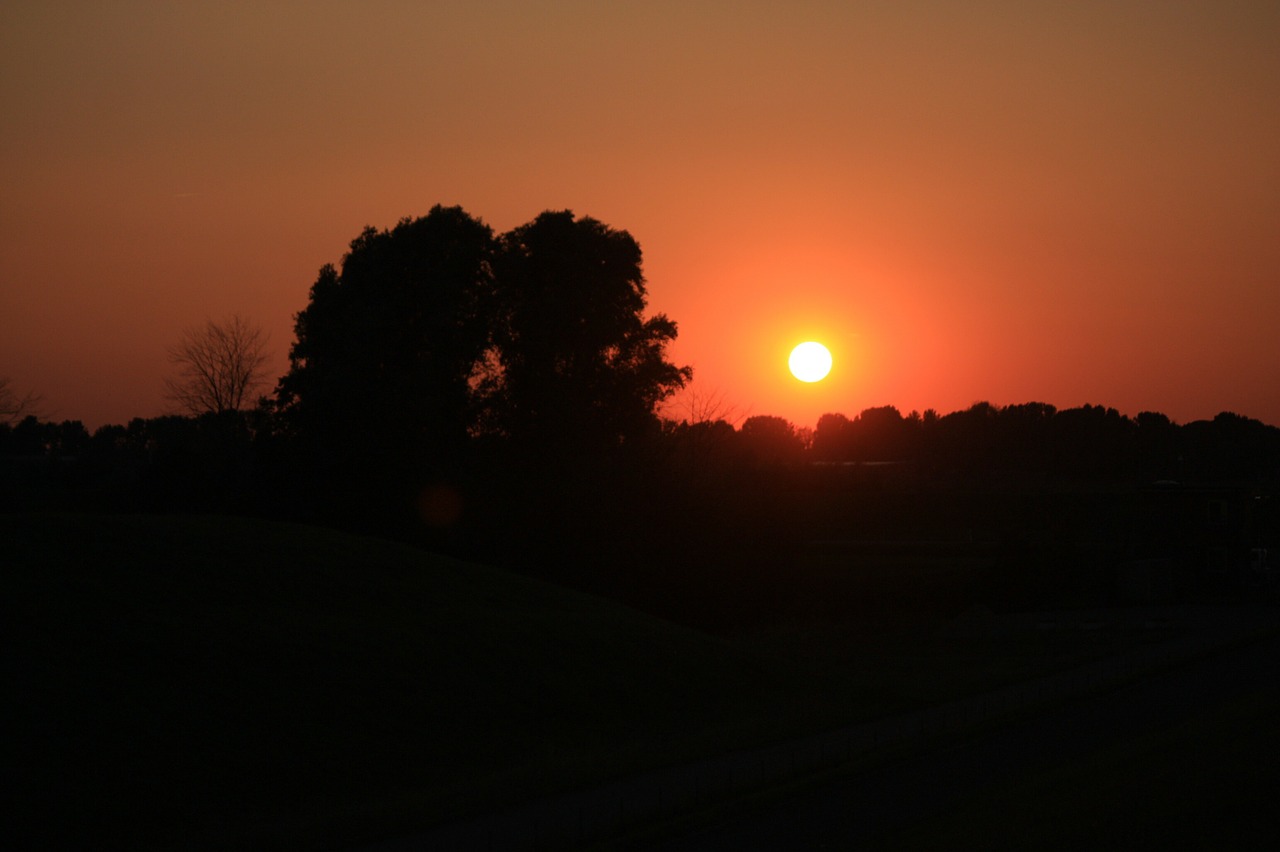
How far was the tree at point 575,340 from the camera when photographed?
180 ft

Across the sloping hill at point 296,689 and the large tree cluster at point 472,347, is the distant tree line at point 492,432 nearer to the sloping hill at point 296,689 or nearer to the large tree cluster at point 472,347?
the large tree cluster at point 472,347

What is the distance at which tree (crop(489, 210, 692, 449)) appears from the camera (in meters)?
55.0

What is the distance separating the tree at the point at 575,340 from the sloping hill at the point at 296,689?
20402 millimetres

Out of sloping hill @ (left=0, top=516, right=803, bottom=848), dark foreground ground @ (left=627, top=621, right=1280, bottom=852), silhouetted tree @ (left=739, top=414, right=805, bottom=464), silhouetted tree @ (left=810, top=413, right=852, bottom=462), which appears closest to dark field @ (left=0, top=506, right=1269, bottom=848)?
sloping hill @ (left=0, top=516, right=803, bottom=848)

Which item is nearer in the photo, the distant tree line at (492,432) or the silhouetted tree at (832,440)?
the distant tree line at (492,432)

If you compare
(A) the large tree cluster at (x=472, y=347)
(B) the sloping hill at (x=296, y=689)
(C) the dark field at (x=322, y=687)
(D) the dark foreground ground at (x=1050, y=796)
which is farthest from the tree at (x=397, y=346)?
(D) the dark foreground ground at (x=1050, y=796)

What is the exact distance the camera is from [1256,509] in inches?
3071

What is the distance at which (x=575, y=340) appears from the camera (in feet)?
183

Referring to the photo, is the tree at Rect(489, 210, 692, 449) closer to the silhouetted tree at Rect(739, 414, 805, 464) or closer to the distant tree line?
the distant tree line

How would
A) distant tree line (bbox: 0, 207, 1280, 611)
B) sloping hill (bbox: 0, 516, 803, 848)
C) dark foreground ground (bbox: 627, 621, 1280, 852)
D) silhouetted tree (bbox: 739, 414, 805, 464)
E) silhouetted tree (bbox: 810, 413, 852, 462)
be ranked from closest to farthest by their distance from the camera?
dark foreground ground (bbox: 627, 621, 1280, 852), sloping hill (bbox: 0, 516, 803, 848), distant tree line (bbox: 0, 207, 1280, 611), silhouetted tree (bbox: 739, 414, 805, 464), silhouetted tree (bbox: 810, 413, 852, 462)

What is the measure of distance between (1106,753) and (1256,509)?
66043 mm

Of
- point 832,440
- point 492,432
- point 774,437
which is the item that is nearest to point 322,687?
point 492,432

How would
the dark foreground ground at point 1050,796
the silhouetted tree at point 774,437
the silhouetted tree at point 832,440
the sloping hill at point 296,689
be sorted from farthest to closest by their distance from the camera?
the silhouetted tree at point 832,440, the silhouetted tree at point 774,437, the sloping hill at point 296,689, the dark foreground ground at point 1050,796

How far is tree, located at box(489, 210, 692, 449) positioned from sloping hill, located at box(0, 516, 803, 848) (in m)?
20.4
